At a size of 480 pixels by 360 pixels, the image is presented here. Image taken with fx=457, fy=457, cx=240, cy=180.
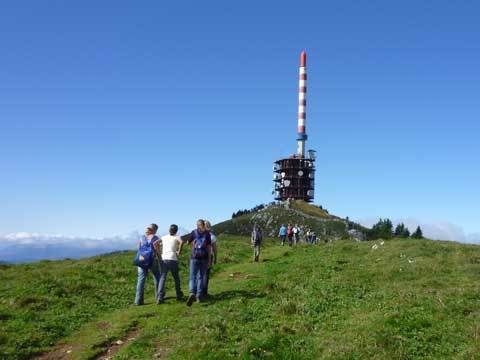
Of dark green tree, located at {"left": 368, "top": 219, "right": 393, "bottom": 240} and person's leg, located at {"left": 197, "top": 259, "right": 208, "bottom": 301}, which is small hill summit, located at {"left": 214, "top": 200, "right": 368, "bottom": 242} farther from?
person's leg, located at {"left": 197, "top": 259, "right": 208, "bottom": 301}

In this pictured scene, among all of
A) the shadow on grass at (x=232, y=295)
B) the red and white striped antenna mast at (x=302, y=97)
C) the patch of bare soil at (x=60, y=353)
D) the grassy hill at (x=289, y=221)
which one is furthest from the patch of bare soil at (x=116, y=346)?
the red and white striped antenna mast at (x=302, y=97)

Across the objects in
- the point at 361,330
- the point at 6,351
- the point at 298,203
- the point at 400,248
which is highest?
the point at 298,203

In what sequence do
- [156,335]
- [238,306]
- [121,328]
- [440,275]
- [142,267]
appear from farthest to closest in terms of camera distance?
[440,275]
[142,267]
[238,306]
[121,328]
[156,335]

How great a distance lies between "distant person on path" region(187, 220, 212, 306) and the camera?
16.5 m

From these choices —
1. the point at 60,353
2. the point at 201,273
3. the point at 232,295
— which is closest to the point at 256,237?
the point at 232,295

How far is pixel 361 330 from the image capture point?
462 inches

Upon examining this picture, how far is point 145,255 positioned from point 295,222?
117975mm

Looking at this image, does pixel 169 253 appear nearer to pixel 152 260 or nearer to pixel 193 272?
pixel 152 260

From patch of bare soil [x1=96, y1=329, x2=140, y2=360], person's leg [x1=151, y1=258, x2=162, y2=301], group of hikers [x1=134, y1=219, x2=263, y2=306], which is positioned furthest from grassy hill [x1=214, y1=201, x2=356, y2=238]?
patch of bare soil [x1=96, y1=329, x2=140, y2=360]

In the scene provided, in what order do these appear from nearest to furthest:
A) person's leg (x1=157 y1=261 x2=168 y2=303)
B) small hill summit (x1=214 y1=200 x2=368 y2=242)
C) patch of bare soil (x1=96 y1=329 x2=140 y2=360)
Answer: patch of bare soil (x1=96 y1=329 x2=140 y2=360) → person's leg (x1=157 y1=261 x2=168 y2=303) → small hill summit (x1=214 y1=200 x2=368 y2=242)

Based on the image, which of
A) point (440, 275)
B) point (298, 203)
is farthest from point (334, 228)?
point (440, 275)

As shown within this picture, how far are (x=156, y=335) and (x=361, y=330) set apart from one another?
217 inches

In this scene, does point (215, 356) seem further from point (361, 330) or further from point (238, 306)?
point (238, 306)

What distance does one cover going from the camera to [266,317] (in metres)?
13.9
